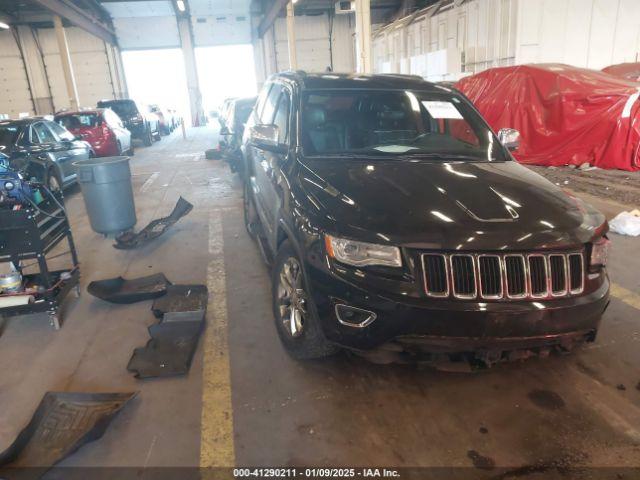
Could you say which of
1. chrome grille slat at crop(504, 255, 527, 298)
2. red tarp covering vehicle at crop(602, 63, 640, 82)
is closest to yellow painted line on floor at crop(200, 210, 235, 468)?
chrome grille slat at crop(504, 255, 527, 298)

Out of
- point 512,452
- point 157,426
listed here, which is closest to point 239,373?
point 157,426

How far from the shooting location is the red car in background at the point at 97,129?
11.3 metres

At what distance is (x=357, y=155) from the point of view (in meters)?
3.19

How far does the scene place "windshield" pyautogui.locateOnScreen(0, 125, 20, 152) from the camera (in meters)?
7.41

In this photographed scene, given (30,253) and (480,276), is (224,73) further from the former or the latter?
(480,276)

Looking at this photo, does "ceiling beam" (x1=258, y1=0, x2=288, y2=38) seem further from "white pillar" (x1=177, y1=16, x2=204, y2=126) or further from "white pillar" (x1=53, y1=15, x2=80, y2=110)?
"white pillar" (x1=53, y1=15, x2=80, y2=110)

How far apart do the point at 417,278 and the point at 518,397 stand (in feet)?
3.35

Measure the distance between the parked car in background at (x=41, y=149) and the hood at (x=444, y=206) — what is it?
6083 mm

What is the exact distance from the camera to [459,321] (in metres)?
2.18

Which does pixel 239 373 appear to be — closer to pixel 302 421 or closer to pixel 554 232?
pixel 302 421

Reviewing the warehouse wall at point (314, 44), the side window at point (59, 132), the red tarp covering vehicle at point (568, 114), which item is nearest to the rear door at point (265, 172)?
the side window at point (59, 132)

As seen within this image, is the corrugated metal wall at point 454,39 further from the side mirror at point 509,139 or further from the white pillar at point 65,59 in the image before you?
the white pillar at point 65,59

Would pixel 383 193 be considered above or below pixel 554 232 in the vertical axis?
above

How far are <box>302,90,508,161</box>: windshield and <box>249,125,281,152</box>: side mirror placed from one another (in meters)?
0.24
